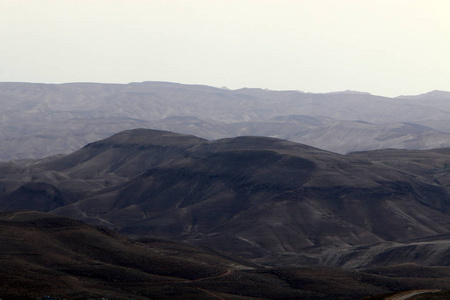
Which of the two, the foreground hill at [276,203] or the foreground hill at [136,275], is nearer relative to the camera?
the foreground hill at [136,275]

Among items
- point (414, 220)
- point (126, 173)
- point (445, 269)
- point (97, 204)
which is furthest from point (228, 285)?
point (126, 173)

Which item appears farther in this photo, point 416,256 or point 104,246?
point 416,256

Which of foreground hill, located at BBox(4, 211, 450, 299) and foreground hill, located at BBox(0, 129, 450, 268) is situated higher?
foreground hill, located at BBox(4, 211, 450, 299)

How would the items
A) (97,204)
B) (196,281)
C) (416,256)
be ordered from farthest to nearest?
(97,204) < (416,256) < (196,281)

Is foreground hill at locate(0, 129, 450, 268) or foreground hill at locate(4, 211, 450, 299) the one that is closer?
foreground hill at locate(4, 211, 450, 299)

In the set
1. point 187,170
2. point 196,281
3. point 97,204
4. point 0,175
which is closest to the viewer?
point 196,281

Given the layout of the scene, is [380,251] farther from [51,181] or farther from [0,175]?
[0,175]
